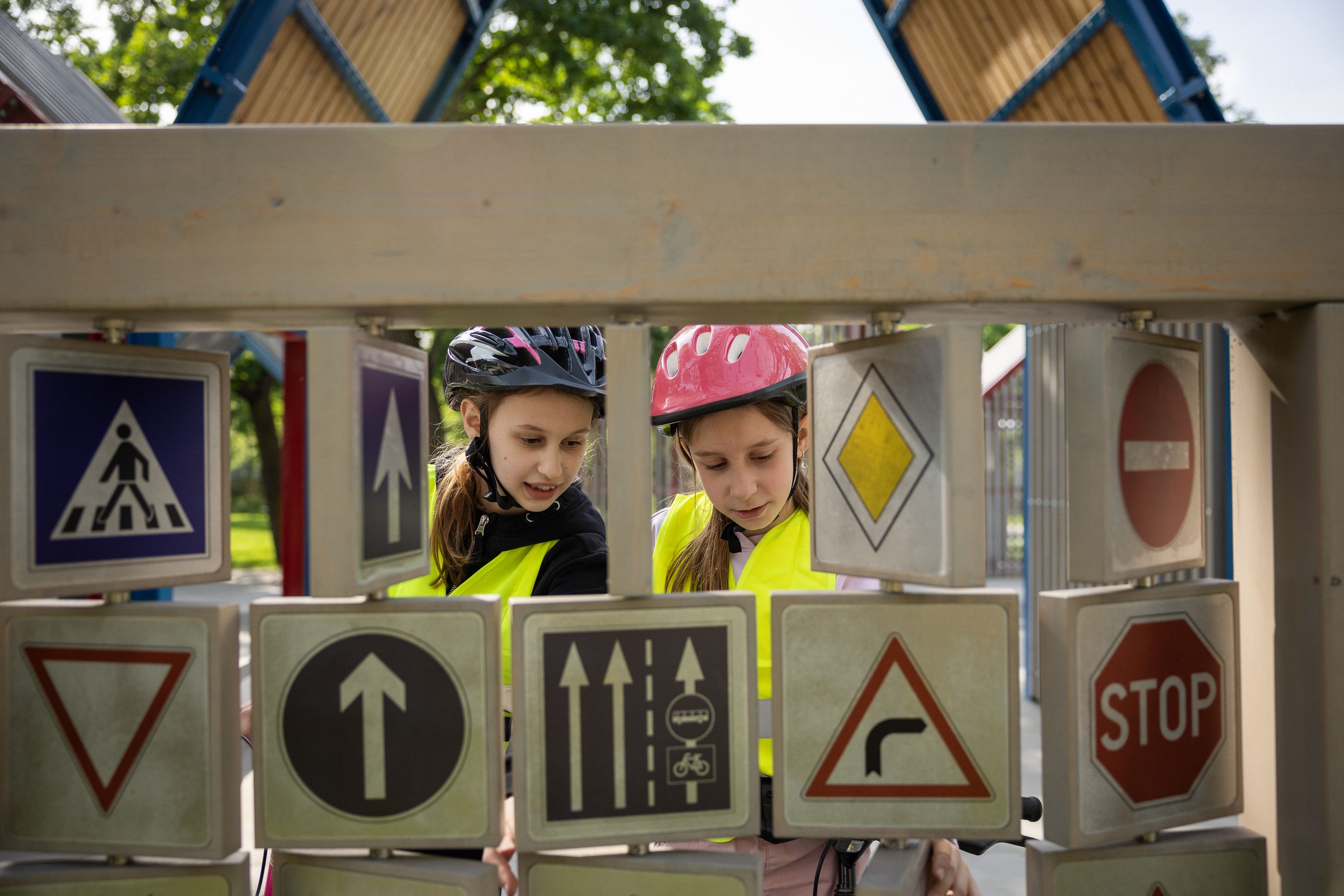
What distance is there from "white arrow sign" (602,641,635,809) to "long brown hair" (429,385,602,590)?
1.02 meters

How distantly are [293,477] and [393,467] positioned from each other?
213 inches

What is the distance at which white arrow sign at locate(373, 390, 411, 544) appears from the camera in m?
0.73

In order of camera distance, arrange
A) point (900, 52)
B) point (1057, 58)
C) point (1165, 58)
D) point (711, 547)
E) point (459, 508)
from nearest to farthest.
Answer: point (711, 547), point (459, 508), point (1165, 58), point (1057, 58), point (900, 52)

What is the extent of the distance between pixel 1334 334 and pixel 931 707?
0.42m

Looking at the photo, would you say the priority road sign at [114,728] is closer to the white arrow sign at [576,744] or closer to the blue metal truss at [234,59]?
the white arrow sign at [576,744]

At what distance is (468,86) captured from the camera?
882 centimetres

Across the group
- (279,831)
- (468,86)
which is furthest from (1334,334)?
(468,86)

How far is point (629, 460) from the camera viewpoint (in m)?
0.70

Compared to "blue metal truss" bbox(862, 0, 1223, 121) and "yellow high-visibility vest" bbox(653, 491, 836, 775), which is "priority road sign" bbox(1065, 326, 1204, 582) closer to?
"yellow high-visibility vest" bbox(653, 491, 836, 775)

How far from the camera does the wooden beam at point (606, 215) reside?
2.25 ft

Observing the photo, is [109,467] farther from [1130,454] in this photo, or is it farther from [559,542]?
[559,542]

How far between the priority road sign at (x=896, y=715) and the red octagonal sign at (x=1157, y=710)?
78 millimetres

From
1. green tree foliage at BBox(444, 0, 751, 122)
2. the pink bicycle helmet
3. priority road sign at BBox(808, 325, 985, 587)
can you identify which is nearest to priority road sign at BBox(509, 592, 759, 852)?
priority road sign at BBox(808, 325, 985, 587)

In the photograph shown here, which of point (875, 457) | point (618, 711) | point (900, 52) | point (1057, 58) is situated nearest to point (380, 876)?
point (618, 711)
